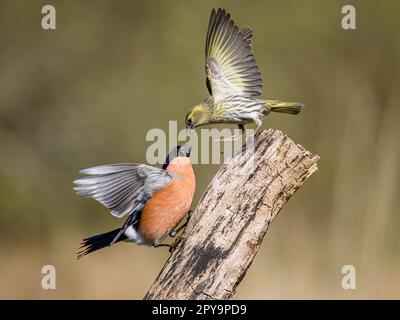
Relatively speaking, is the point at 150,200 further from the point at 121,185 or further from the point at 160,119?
the point at 160,119

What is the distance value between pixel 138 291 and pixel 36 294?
1152 mm

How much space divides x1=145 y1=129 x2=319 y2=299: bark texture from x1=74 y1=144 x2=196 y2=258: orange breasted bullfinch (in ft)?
1.43

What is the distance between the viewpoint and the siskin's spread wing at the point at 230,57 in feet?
21.4

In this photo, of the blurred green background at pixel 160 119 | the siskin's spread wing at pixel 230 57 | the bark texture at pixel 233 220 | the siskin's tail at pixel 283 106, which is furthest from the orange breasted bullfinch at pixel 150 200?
the blurred green background at pixel 160 119

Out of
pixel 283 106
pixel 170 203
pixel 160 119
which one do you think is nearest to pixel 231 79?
pixel 283 106

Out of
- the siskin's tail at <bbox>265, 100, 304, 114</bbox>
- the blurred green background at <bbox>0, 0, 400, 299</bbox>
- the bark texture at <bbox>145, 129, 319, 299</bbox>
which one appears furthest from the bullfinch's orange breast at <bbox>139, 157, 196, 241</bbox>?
the blurred green background at <bbox>0, 0, 400, 299</bbox>

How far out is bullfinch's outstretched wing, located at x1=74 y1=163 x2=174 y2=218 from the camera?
463 cm

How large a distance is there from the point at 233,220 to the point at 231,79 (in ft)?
8.23

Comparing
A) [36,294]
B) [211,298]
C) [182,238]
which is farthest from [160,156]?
[36,294]

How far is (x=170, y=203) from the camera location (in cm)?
505

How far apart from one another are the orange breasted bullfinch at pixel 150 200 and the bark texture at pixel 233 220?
17.1 inches

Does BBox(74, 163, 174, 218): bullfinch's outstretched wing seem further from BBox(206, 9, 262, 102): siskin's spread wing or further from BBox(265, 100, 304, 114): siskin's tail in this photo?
BBox(265, 100, 304, 114): siskin's tail

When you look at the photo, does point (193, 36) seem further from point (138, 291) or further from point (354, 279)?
point (354, 279)

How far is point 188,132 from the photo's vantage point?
295 inches
